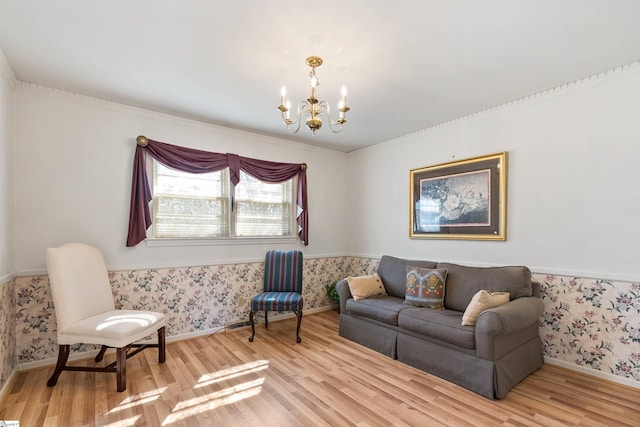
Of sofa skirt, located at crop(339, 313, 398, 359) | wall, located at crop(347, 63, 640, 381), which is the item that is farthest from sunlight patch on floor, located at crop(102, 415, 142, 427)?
wall, located at crop(347, 63, 640, 381)

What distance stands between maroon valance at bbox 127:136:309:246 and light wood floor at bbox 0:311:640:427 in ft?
4.52

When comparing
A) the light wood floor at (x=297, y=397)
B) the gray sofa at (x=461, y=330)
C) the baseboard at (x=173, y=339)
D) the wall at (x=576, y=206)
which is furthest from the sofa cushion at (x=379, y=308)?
the baseboard at (x=173, y=339)

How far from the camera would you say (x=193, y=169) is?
3600 millimetres

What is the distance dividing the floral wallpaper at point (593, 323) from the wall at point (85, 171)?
3463 millimetres

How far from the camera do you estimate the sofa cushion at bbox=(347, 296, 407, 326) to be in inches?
122

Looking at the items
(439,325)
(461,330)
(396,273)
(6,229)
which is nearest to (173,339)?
(6,229)

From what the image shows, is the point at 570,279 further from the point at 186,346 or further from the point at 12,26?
the point at 12,26

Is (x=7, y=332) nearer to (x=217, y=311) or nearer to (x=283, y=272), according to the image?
(x=217, y=311)

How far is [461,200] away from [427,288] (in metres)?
1.14

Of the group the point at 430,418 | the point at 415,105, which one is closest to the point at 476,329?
the point at 430,418

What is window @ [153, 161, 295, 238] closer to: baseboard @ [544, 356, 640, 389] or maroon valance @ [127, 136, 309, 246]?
maroon valance @ [127, 136, 309, 246]

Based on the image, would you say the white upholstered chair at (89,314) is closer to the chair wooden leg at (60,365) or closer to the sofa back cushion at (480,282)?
the chair wooden leg at (60,365)

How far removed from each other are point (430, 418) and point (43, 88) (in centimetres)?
427

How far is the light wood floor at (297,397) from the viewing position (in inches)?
81.4
